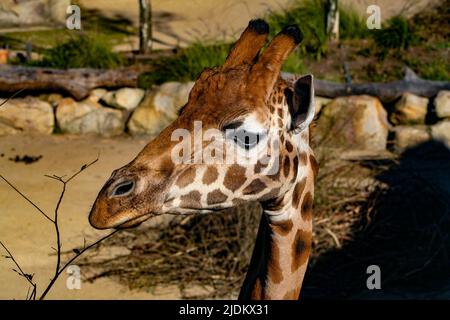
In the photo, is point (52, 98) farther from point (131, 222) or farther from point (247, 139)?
point (131, 222)

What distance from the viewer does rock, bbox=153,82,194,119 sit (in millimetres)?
12977

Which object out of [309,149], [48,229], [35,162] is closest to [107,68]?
[35,162]

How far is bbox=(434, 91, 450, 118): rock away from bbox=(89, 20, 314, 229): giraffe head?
27.1 feet

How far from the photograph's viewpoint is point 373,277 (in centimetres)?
818

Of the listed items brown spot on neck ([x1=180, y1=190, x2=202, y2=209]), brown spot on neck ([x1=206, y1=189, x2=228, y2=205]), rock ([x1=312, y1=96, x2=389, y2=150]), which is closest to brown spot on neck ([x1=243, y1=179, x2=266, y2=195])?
brown spot on neck ([x1=206, y1=189, x2=228, y2=205])

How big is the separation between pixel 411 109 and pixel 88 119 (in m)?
4.44

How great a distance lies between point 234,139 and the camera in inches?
163

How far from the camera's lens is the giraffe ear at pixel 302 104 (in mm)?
4066

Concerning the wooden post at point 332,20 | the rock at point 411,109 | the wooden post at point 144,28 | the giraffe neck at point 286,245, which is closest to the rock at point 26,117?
the wooden post at point 144,28

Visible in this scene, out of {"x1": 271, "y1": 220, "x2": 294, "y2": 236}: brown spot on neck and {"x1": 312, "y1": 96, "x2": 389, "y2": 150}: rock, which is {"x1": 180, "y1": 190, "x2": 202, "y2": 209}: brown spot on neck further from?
{"x1": 312, "y1": 96, "x2": 389, "y2": 150}: rock

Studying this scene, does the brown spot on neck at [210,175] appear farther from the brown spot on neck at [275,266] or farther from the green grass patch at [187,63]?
the green grass patch at [187,63]

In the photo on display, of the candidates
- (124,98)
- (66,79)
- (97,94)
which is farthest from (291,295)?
(97,94)

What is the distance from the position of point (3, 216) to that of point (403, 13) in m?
8.16
